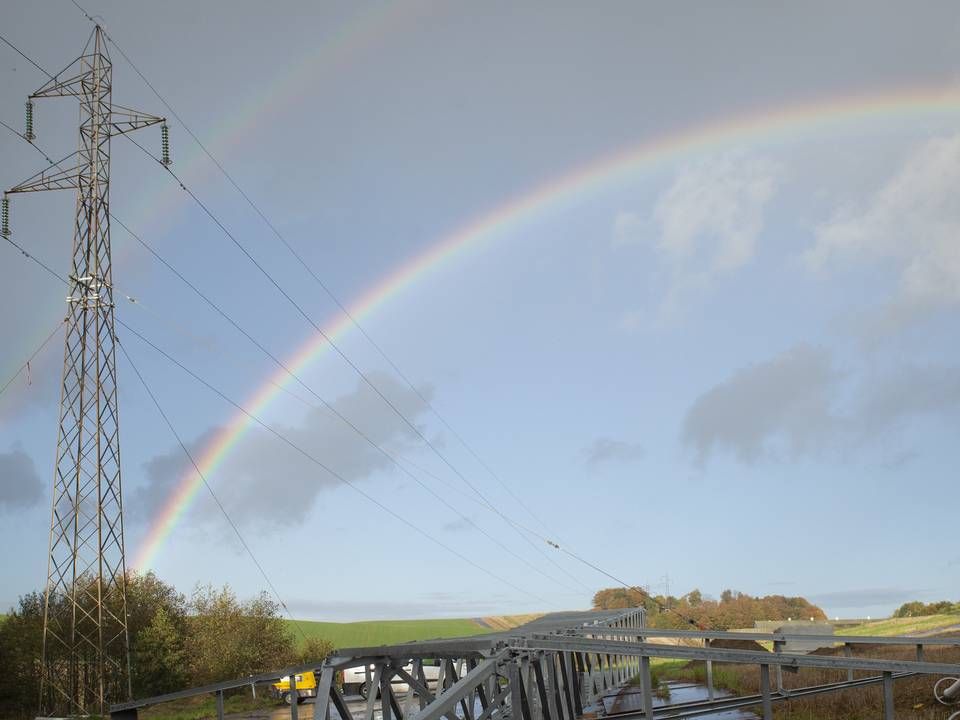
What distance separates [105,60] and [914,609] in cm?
9265

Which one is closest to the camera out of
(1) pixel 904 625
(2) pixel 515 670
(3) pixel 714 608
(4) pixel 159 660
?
(2) pixel 515 670

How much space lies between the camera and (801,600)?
113375 mm

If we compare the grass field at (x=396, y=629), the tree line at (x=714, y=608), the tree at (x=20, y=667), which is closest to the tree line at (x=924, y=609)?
the tree line at (x=714, y=608)

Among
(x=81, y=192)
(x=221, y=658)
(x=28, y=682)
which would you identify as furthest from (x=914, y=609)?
(x=81, y=192)

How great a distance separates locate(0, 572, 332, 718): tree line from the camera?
4828cm

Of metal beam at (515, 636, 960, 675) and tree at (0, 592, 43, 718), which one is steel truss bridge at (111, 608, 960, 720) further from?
tree at (0, 592, 43, 718)

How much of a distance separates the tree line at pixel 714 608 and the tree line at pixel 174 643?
127 feet

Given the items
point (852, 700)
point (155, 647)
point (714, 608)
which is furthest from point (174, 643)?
point (714, 608)

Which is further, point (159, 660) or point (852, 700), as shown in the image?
point (159, 660)

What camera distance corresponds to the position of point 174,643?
5619cm

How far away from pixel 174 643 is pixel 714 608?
7051cm

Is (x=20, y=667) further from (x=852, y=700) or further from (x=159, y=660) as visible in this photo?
(x=852, y=700)

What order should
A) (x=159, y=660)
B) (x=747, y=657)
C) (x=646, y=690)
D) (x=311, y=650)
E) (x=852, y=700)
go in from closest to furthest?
(x=747, y=657)
(x=646, y=690)
(x=852, y=700)
(x=159, y=660)
(x=311, y=650)

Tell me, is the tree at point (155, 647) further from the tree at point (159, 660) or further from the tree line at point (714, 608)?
the tree line at point (714, 608)
